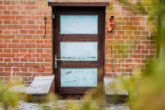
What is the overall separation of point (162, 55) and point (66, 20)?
5.49 m

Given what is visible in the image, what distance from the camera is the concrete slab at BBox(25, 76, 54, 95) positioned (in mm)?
4863

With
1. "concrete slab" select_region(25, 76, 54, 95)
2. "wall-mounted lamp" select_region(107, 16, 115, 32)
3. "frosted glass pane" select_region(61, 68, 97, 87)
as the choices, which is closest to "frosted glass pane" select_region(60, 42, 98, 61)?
"frosted glass pane" select_region(61, 68, 97, 87)

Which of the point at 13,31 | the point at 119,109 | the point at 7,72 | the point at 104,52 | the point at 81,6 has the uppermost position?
the point at 81,6

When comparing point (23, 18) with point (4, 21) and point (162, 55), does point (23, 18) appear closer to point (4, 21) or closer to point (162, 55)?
point (4, 21)

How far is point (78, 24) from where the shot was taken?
19.7ft

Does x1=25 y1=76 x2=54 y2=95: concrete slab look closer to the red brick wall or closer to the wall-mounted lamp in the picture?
the red brick wall

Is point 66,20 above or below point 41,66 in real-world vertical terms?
above

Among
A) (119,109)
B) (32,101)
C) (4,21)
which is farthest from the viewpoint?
(4,21)

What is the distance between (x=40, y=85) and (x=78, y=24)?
62.8 inches

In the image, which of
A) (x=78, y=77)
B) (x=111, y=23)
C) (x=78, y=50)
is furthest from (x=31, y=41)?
(x=111, y=23)

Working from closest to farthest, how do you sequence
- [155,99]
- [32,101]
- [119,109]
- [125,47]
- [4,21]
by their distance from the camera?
[155,99] < [125,47] < [119,109] < [32,101] < [4,21]

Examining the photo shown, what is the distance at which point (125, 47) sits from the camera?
2.63ft

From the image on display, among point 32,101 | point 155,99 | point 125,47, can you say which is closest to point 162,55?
point 155,99

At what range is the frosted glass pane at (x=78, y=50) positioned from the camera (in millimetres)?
6062
